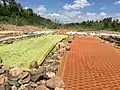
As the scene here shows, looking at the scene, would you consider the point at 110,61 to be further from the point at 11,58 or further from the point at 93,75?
the point at 11,58

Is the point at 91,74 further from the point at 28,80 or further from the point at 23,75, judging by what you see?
the point at 23,75

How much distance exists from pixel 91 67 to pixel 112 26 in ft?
215

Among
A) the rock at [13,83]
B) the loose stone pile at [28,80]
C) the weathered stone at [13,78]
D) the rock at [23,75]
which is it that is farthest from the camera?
the rock at [23,75]

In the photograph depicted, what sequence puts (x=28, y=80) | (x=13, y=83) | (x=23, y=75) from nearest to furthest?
(x=13, y=83) < (x=28, y=80) < (x=23, y=75)

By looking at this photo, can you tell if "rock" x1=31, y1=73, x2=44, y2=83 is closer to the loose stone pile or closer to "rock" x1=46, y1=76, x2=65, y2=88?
the loose stone pile

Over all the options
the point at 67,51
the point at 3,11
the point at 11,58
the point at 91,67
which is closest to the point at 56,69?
the point at 91,67

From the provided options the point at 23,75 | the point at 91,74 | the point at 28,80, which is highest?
the point at 23,75

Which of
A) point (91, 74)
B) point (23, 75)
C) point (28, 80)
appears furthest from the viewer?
point (91, 74)

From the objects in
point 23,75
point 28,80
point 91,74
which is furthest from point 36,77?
point 91,74

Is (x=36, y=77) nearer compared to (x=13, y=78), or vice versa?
(x=13, y=78)

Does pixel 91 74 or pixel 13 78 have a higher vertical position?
pixel 13 78

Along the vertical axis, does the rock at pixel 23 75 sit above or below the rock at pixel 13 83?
above

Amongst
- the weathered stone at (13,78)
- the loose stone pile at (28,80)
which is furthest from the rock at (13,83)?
the weathered stone at (13,78)

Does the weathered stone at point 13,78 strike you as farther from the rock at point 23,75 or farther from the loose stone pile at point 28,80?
the rock at point 23,75
